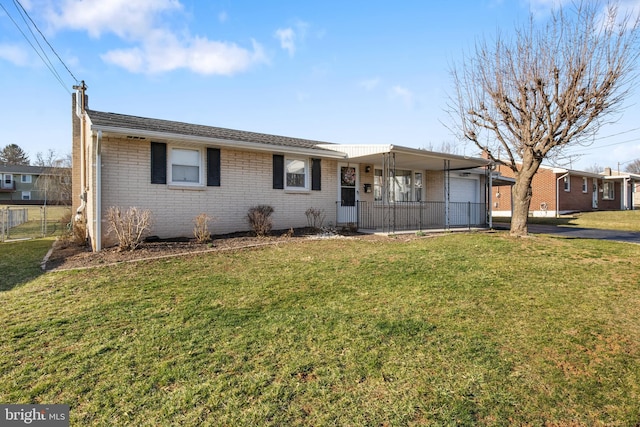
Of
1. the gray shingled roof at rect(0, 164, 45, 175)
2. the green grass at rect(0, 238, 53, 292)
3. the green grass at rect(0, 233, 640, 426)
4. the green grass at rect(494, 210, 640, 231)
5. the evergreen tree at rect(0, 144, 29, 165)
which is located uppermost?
the evergreen tree at rect(0, 144, 29, 165)

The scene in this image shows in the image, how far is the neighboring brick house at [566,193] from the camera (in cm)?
2427

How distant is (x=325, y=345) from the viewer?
11.8 feet

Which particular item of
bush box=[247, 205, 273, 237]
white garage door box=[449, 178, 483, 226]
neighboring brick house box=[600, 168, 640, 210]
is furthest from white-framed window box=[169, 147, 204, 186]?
neighboring brick house box=[600, 168, 640, 210]

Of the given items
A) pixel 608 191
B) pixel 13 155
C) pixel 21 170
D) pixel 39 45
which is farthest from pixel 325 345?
pixel 13 155

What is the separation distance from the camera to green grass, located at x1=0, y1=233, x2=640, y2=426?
2.65 meters

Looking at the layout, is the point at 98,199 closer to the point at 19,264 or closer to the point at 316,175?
the point at 19,264

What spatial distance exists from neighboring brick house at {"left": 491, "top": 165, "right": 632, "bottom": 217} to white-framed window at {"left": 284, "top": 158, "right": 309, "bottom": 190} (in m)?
18.0

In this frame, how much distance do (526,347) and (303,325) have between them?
7.83ft

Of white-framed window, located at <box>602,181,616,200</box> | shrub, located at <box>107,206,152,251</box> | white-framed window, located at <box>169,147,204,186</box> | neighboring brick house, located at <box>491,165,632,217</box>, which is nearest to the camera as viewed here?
shrub, located at <box>107,206,152,251</box>

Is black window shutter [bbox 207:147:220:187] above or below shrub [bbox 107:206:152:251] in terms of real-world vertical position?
above

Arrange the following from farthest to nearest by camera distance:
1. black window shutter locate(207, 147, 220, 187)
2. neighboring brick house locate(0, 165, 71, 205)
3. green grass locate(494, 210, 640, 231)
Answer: neighboring brick house locate(0, 165, 71, 205) < green grass locate(494, 210, 640, 231) < black window shutter locate(207, 147, 220, 187)

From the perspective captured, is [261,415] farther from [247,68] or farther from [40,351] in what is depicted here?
[247,68]

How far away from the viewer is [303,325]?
406 centimetres

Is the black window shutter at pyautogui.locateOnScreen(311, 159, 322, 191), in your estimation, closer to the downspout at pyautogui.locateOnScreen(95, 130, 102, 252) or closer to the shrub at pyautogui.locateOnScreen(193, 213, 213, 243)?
the shrub at pyautogui.locateOnScreen(193, 213, 213, 243)
